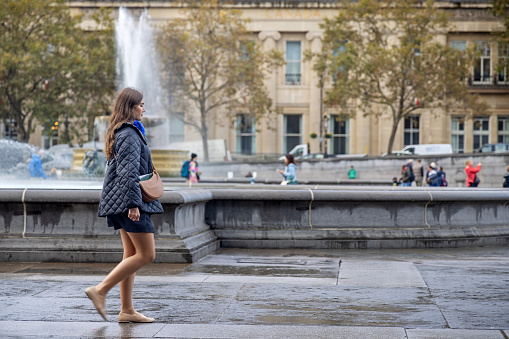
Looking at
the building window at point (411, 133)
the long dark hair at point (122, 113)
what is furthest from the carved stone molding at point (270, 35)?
A: the long dark hair at point (122, 113)

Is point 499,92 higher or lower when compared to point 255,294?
higher

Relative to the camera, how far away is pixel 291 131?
198 feet

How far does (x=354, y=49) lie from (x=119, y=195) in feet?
136

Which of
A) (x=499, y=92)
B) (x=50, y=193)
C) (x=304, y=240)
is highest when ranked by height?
(x=499, y=92)

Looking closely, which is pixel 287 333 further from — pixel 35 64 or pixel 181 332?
pixel 35 64

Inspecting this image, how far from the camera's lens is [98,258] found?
1005 cm

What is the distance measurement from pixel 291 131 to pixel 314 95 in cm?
345

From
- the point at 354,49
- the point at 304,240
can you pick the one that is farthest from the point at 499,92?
the point at 304,240

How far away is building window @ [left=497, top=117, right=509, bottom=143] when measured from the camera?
195 ft

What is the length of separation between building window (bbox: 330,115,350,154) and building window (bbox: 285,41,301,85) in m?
4.21

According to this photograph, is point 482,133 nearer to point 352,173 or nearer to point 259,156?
point 259,156

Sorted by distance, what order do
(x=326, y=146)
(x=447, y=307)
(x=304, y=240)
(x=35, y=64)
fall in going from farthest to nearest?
(x=326, y=146), (x=35, y=64), (x=304, y=240), (x=447, y=307)

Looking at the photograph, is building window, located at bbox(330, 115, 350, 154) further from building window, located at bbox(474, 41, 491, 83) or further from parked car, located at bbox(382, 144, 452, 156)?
building window, located at bbox(474, 41, 491, 83)

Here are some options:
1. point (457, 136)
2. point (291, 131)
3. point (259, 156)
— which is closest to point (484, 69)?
point (457, 136)
